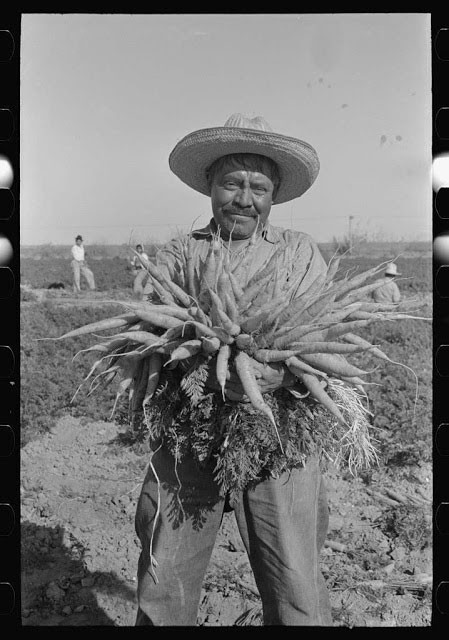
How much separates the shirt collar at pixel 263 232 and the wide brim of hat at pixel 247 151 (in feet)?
0.80

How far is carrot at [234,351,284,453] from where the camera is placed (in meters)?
1.64

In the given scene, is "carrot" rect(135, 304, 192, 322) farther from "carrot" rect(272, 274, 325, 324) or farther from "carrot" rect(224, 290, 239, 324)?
"carrot" rect(272, 274, 325, 324)

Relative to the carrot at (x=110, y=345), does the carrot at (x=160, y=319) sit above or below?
above

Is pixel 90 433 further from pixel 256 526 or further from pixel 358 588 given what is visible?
pixel 256 526

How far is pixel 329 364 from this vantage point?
175cm

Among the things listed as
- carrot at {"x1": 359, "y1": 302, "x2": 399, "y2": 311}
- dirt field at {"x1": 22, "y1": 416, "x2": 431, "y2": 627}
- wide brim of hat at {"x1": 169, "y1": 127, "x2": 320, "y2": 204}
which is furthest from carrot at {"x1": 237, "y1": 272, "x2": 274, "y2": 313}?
dirt field at {"x1": 22, "y1": 416, "x2": 431, "y2": 627}

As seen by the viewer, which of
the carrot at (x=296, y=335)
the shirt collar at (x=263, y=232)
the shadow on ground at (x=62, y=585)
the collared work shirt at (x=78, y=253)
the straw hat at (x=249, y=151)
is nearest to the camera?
the carrot at (x=296, y=335)

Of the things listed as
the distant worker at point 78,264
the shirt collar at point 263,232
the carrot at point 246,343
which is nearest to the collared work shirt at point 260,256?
the shirt collar at point 263,232

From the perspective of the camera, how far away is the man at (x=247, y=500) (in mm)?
1950

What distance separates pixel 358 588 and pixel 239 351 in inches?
80.1

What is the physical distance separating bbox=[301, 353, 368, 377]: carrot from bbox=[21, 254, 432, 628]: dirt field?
46 cm

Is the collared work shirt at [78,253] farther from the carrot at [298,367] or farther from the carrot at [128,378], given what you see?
the carrot at [298,367]

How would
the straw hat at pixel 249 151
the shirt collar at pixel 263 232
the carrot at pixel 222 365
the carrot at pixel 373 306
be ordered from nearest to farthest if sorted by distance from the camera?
the carrot at pixel 222 365
the carrot at pixel 373 306
the straw hat at pixel 249 151
the shirt collar at pixel 263 232

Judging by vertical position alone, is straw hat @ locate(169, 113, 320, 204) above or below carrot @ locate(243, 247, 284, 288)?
above
